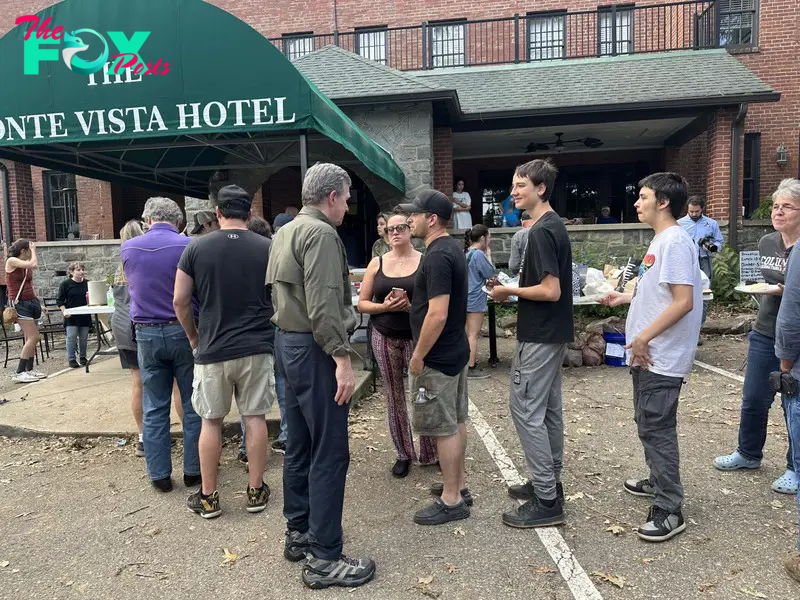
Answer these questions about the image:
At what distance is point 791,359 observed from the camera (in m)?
2.82

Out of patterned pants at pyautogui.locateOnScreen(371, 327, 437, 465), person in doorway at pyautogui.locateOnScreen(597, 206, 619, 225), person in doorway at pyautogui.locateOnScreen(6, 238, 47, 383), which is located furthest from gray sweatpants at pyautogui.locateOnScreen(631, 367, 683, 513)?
person in doorway at pyautogui.locateOnScreen(597, 206, 619, 225)

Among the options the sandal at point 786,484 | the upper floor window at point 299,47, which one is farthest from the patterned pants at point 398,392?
the upper floor window at point 299,47

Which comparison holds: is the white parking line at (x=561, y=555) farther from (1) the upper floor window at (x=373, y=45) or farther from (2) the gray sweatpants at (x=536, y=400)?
(1) the upper floor window at (x=373, y=45)

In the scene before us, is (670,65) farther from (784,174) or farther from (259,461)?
(259,461)

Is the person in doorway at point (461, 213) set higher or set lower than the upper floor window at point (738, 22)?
lower

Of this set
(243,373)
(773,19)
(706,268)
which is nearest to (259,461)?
(243,373)

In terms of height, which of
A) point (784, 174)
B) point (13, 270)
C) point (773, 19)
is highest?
point (773, 19)

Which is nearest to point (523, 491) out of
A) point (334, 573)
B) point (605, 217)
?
point (334, 573)

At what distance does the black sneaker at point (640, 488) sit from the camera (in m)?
3.65

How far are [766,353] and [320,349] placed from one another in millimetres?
3034

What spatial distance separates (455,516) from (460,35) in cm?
1544

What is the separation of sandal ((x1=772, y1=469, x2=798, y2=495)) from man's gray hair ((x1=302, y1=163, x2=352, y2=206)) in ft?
11.1

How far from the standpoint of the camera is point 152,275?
3.81 m

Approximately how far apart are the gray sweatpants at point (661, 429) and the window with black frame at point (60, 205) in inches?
696
